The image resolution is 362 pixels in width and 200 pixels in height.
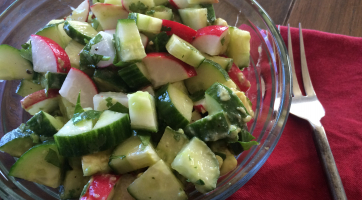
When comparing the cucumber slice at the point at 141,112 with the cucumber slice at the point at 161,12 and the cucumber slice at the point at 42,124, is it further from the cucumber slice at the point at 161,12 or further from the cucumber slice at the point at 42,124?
the cucumber slice at the point at 161,12

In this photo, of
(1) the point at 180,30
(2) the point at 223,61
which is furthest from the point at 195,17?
(2) the point at 223,61

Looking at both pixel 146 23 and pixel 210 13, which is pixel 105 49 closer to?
pixel 146 23

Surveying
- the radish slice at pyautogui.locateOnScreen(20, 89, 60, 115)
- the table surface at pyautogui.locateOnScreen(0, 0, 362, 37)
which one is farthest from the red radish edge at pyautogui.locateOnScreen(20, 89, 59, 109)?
the table surface at pyautogui.locateOnScreen(0, 0, 362, 37)

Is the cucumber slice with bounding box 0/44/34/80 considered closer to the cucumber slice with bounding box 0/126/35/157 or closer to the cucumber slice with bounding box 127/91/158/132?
the cucumber slice with bounding box 0/126/35/157

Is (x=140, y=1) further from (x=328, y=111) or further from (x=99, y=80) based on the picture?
(x=328, y=111)

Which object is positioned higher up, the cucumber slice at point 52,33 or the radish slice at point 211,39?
the cucumber slice at point 52,33

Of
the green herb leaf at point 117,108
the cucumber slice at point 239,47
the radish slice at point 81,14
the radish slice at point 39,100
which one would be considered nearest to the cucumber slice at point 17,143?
the radish slice at point 39,100

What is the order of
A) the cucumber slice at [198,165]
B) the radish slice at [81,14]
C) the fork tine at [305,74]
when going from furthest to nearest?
the fork tine at [305,74]
the radish slice at [81,14]
the cucumber slice at [198,165]
